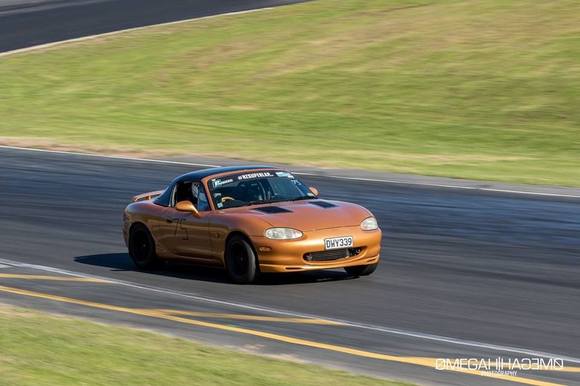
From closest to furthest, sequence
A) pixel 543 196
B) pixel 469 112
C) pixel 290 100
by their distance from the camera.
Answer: pixel 543 196 → pixel 469 112 → pixel 290 100

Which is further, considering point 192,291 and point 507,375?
point 192,291

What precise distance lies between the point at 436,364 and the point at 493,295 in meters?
3.31

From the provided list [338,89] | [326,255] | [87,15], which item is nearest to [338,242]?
[326,255]

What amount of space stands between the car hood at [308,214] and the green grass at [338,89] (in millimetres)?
9471

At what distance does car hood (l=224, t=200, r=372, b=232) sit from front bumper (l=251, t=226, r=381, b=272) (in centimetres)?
11

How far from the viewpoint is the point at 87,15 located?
162 ft

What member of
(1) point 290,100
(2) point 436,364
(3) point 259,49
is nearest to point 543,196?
(2) point 436,364

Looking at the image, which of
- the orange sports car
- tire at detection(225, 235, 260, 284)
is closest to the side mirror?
the orange sports car

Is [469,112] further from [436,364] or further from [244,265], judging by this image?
[436,364]

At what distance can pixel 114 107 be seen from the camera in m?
36.4

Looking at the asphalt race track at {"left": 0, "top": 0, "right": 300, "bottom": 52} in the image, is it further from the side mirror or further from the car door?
the side mirror

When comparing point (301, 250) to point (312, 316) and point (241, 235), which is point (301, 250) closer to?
point (241, 235)

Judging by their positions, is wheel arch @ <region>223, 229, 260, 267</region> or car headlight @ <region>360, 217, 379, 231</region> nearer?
wheel arch @ <region>223, 229, 260, 267</region>

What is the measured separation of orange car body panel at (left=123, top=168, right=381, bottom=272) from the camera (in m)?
13.3
